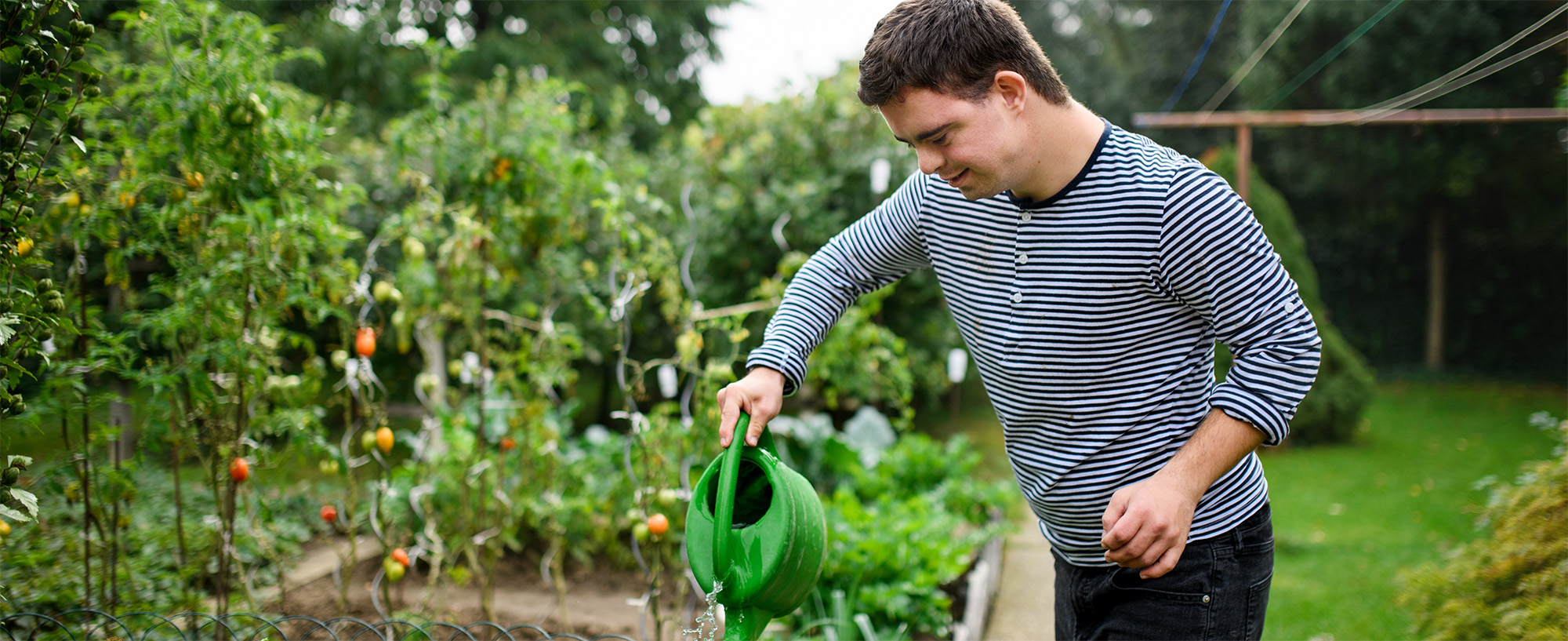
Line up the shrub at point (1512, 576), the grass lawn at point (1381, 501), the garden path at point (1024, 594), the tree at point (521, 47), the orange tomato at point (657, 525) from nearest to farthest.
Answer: the shrub at point (1512, 576) < the orange tomato at point (657, 525) < the garden path at point (1024, 594) < the grass lawn at point (1381, 501) < the tree at point (521, 47)

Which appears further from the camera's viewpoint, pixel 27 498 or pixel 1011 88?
pixel 27 498

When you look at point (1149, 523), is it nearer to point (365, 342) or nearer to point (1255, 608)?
point (1255, 608)

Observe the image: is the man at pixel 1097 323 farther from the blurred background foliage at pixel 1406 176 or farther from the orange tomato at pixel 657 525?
the blurred background foliage at pixel 1406 176

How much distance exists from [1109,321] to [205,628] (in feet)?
6.96

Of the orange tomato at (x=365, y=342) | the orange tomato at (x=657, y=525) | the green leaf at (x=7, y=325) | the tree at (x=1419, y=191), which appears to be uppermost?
the tree at (x=1419, y=191)

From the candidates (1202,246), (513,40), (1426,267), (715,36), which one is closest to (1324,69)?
(1426,267)

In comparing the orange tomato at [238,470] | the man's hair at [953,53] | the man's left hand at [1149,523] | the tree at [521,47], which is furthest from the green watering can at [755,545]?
the tree at [521,47]

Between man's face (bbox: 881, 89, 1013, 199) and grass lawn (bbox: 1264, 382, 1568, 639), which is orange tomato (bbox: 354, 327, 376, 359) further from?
grass lawn (bbox: 1264, 382, 1568, 639)

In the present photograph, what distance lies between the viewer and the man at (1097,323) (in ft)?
3.25

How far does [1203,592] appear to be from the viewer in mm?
1109

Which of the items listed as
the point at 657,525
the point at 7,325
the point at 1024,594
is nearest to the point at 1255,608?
the point at 657,525

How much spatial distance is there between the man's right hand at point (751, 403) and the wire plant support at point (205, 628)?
53 centimetres

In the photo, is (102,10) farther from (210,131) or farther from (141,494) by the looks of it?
(141,494)

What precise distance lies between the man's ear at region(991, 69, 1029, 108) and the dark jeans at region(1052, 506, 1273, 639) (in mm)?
613
